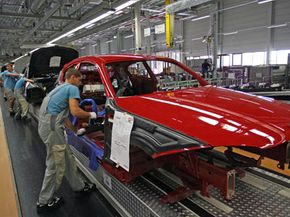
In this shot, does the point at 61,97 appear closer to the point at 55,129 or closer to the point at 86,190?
the point at 55,129

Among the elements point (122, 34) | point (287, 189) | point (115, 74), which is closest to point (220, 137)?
point (287, 189)

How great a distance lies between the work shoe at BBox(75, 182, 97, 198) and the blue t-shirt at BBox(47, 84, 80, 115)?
3.25 ft

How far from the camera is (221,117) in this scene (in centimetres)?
152

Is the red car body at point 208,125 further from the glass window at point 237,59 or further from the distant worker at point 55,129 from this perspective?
the glass window at point 237,59

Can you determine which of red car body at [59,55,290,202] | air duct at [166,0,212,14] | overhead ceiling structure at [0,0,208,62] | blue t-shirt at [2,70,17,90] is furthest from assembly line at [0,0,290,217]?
overhead ceiling structure at [0,0,208,62]

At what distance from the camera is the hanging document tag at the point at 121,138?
1854mm

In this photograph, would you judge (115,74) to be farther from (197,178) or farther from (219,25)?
(219,25)

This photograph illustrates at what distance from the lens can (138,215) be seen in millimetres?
2004

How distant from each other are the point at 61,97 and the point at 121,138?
3.01ft

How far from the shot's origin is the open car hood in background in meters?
5.89

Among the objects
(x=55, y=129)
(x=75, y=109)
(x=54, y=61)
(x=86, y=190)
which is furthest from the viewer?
(x=54, y=61)

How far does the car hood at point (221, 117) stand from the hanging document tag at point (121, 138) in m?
0.08

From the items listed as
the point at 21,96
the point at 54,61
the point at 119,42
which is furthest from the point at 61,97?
the point at 119,42

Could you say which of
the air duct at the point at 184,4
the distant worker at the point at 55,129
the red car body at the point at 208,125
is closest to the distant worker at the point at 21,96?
the air duct at the point at 184,4
